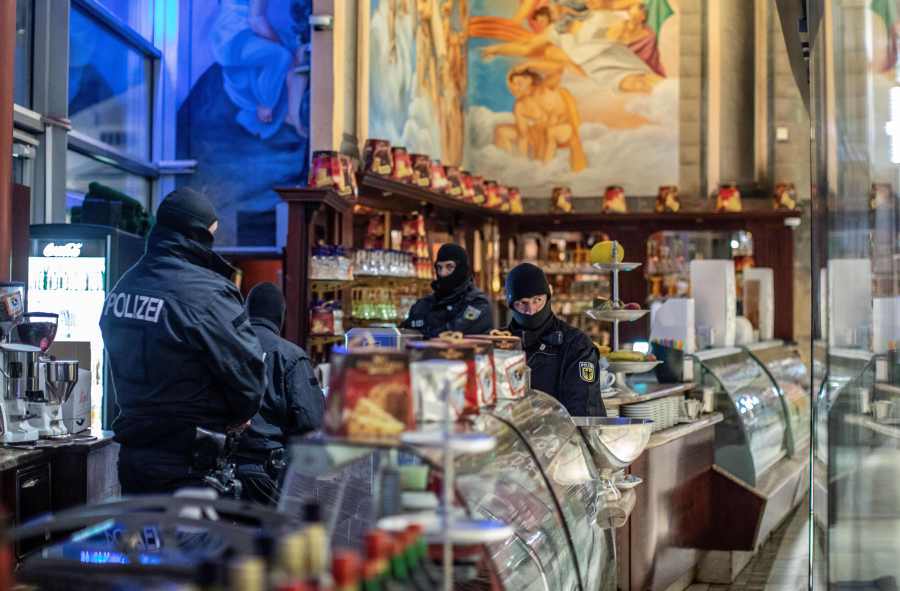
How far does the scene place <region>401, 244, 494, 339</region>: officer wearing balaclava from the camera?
305 inches

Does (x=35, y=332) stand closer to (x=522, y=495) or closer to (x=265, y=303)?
(x=265, y=303)

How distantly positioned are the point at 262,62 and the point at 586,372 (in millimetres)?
5742

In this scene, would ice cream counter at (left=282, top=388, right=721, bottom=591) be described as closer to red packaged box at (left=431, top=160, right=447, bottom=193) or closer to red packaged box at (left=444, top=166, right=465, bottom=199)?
red packaged box at (left=431, top=160, right=447, bottom=193)

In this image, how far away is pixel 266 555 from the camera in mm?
1974

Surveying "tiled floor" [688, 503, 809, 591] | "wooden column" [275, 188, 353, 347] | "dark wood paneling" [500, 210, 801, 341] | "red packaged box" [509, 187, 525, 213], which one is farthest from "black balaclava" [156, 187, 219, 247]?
"dark wood paneling" [500, 210, 801, 341]

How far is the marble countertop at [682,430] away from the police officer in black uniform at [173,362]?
2909 millimetres

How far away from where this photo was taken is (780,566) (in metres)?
8.50

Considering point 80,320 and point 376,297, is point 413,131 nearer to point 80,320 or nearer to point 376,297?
point 376,297

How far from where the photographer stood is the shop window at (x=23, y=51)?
820cm

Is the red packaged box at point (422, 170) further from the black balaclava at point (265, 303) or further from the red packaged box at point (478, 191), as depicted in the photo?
the black balaclava at point (265, 303)

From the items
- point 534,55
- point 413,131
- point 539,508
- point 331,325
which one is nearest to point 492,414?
point 539,508

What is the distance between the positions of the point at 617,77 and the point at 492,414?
13.1m

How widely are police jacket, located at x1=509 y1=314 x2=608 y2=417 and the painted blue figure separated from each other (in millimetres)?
4992

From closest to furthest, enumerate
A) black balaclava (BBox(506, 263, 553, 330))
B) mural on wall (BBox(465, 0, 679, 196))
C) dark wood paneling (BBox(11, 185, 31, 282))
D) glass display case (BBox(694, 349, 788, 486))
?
black balaclava (BBox(506, 263, 553, 330)), dark wood paneling (BBox(11, 185, 31, 282)), glass display case (BBox(694, 349, 788, 486)), mural on wall (BBox(465, 0, 679, 196))
